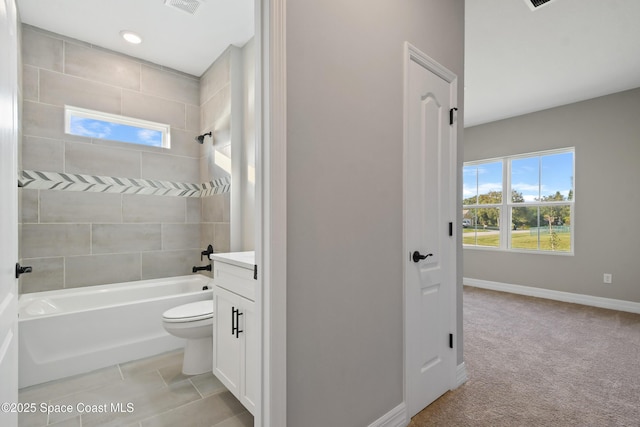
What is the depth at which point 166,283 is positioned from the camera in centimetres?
329

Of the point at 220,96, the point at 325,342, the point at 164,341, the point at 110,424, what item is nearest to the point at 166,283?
the point at 164,341

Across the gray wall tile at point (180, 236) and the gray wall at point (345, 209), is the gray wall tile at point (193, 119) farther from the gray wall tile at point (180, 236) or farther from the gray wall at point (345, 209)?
the gray wall at point (345, 209)

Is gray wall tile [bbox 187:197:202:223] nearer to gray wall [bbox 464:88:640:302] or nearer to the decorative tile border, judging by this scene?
the decorative tile border

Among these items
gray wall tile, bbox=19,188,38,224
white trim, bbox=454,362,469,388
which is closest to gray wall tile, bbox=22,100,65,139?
gray wall tile, bbox=19,188,38,224

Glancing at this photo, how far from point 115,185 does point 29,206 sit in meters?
0.69

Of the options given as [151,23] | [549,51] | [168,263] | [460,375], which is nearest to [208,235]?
[168,263]

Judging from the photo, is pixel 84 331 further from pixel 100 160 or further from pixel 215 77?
pixel 215 77

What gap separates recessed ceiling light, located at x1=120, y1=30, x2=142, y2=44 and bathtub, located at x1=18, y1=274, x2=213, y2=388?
245 centimetres

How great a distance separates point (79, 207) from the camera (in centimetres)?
298

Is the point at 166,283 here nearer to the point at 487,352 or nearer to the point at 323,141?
the point at 323,141

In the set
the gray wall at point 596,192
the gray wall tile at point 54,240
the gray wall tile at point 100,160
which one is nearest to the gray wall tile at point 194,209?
the gray wall tile at point 100,160

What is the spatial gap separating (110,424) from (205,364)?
65cm

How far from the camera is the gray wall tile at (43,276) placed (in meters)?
2.69

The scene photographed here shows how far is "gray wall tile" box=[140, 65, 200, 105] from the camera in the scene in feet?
11.0
